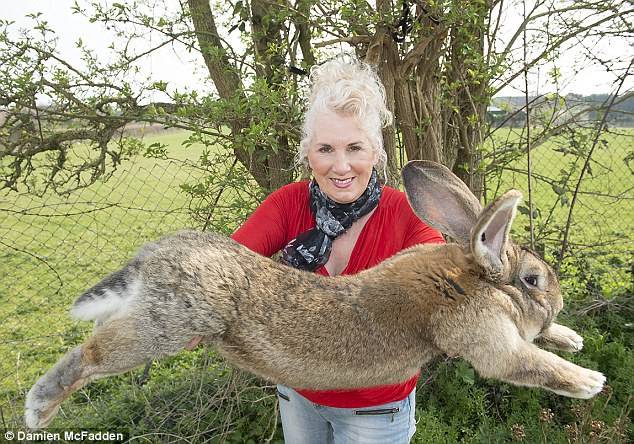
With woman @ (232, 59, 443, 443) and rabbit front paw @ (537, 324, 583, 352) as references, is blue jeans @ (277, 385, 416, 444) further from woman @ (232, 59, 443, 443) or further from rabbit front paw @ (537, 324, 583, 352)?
rabbit front paw @ (537, 324, 583, 352)

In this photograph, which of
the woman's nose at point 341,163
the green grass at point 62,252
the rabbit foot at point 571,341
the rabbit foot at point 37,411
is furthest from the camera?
the green grass at point 62,252

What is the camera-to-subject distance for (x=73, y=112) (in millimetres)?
4270

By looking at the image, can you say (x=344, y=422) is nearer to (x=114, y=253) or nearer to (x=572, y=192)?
(x=572, y=192)

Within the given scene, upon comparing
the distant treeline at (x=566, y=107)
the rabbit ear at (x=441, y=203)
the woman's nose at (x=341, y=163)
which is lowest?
the rabbit ear at (x=441, y=203)

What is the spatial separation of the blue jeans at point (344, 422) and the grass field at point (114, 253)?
1250mm

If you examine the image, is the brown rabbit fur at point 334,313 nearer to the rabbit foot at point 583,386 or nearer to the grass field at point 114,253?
the rabbit foot at point 583,386

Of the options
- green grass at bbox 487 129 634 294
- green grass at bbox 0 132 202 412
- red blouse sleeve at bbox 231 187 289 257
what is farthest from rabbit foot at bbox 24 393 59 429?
green grass at bbox 487 129 634 294

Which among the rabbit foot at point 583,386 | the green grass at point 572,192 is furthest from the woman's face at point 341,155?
the green grass at point 572,192

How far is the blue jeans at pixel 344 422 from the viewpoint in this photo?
2.48 meters

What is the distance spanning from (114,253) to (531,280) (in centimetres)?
575

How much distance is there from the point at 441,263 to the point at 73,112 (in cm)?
329

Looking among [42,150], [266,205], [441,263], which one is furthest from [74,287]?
[441,263]

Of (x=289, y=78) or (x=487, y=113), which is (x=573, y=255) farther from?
(x=289, y=78)

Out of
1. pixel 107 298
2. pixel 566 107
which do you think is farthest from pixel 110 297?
pixel 566 107
